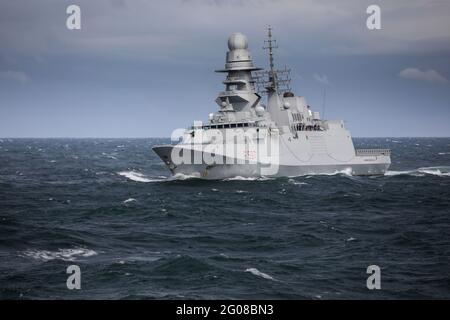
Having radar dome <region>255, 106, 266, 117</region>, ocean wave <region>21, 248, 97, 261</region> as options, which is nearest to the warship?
radar dome <region>255, 106, 266, 117</region>

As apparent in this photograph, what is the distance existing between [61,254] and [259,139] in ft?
82.0

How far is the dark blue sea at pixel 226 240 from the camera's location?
18.6m

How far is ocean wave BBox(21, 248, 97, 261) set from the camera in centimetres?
2205

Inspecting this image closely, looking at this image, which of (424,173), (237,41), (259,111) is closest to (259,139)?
(259,111)

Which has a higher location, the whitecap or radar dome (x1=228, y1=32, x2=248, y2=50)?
radar dome (x1=228, y1=32, x2=248, y2=50)

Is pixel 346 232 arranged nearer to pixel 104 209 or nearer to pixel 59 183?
pixel 104 209

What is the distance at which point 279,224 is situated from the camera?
29.4 m

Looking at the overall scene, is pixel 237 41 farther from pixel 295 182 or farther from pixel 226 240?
pixel 226 240

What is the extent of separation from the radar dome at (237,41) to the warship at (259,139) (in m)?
0.09

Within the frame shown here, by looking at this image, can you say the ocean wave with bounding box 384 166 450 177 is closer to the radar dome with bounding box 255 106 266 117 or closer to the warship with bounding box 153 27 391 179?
A: the warship with bounding box 153 27 391 179

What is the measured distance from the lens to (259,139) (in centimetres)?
4562

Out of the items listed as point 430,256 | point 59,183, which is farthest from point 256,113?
point 430,256

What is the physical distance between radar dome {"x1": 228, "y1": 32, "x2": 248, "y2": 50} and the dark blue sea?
13.7 m

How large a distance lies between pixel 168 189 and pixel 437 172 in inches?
1159
